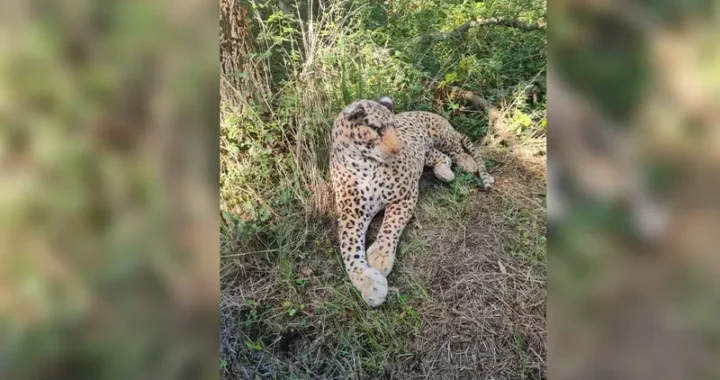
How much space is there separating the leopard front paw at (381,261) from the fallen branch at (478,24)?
1.43ft

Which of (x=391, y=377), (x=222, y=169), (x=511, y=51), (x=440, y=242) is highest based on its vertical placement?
(x=511, y=51)

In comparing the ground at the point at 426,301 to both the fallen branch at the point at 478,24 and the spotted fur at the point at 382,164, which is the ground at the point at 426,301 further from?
the fallen branch at the point at 478,24

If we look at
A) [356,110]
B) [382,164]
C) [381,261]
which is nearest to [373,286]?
[381,261]

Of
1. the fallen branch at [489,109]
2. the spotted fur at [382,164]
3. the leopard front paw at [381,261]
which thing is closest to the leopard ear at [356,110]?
the spotted fur at [382,164]

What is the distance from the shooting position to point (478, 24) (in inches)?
43.6

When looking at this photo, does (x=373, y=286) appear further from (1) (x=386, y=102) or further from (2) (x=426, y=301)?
(1) (x=386, y=102)
